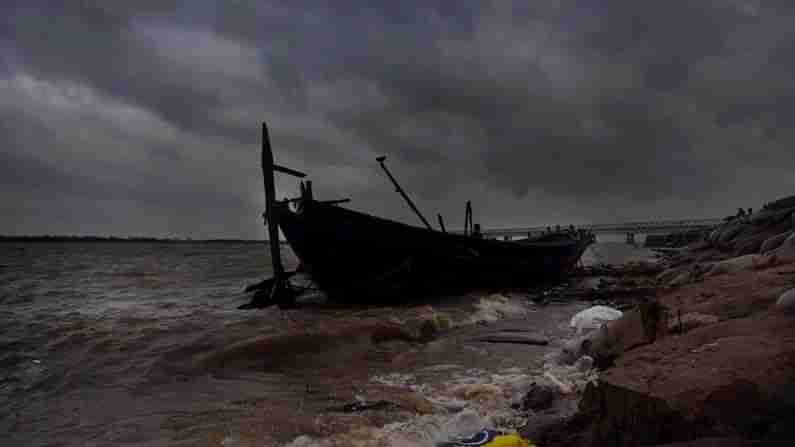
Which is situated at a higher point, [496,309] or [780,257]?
[780,257]

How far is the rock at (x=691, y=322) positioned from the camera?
13.5ft

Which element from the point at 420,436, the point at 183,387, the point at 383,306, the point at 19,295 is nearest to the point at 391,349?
the point at 183,387

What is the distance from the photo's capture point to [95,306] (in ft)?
45.4

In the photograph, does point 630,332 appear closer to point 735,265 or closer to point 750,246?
point 735,265

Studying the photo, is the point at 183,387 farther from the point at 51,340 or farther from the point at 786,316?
the point at 786,316

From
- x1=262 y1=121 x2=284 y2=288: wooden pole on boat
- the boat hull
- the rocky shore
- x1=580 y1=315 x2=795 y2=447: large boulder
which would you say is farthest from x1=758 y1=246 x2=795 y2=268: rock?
x1=262 y1=121 x2=284 y2=288: wooden pole on boat

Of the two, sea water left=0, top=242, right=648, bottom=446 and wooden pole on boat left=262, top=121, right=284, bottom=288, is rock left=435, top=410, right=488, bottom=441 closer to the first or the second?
sea water left=0, top=242, right=648, bottom=446

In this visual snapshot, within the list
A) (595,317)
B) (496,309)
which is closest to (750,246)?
(496,309)

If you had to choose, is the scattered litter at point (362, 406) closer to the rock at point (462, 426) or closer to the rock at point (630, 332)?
the rock at point (462, 426)

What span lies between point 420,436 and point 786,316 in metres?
3.06

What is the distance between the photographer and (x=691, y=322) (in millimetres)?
4184

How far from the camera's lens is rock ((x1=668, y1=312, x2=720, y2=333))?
4.12 meters

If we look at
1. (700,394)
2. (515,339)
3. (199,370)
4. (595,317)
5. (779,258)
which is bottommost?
(199,370)

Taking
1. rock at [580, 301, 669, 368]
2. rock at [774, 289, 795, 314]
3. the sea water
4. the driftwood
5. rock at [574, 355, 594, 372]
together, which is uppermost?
rock at [774, 289, 795, 314]
